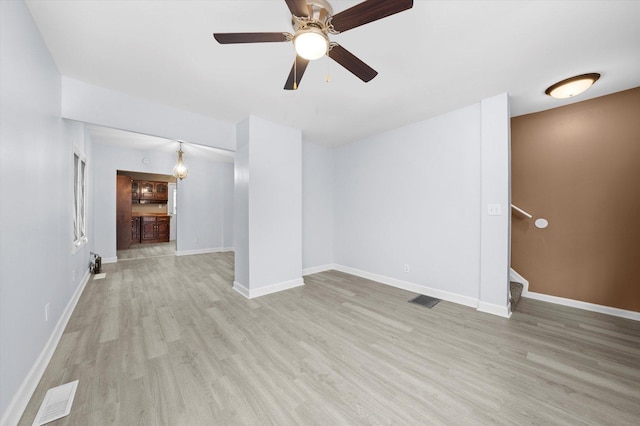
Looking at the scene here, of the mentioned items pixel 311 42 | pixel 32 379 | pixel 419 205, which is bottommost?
pixel 32 379

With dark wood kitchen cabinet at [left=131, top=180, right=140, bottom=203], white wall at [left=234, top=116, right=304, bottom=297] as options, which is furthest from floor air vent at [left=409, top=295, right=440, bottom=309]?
dark wood kitchen cabinet at [left=131, top=180, right=140, bottom=203]

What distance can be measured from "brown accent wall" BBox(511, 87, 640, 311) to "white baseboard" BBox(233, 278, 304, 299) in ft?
11.1

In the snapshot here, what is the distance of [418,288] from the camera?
3.54 metres

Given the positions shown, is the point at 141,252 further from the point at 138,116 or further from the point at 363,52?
the point at 363,52

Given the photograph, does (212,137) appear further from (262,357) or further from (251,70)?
(262,357)

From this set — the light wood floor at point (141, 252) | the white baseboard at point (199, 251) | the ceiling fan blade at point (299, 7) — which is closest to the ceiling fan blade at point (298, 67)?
the ceiling fan blade at point (299, 7)

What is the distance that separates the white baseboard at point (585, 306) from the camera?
2.62 metres

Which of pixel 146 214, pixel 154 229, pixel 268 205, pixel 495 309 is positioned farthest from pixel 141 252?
pixel 495 309

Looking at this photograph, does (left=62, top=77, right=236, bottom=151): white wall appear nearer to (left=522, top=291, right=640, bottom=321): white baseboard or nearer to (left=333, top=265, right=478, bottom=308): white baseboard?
(left=333, top=265, right=478, bottom=308): white baseboard

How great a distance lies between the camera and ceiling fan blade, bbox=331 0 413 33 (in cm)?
118

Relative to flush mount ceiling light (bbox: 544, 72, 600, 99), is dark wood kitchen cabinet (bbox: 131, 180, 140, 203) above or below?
below

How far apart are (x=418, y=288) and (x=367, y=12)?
346 centimetres

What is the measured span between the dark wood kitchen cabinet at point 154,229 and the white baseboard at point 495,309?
9554 mm

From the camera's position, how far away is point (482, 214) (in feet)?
9.41
